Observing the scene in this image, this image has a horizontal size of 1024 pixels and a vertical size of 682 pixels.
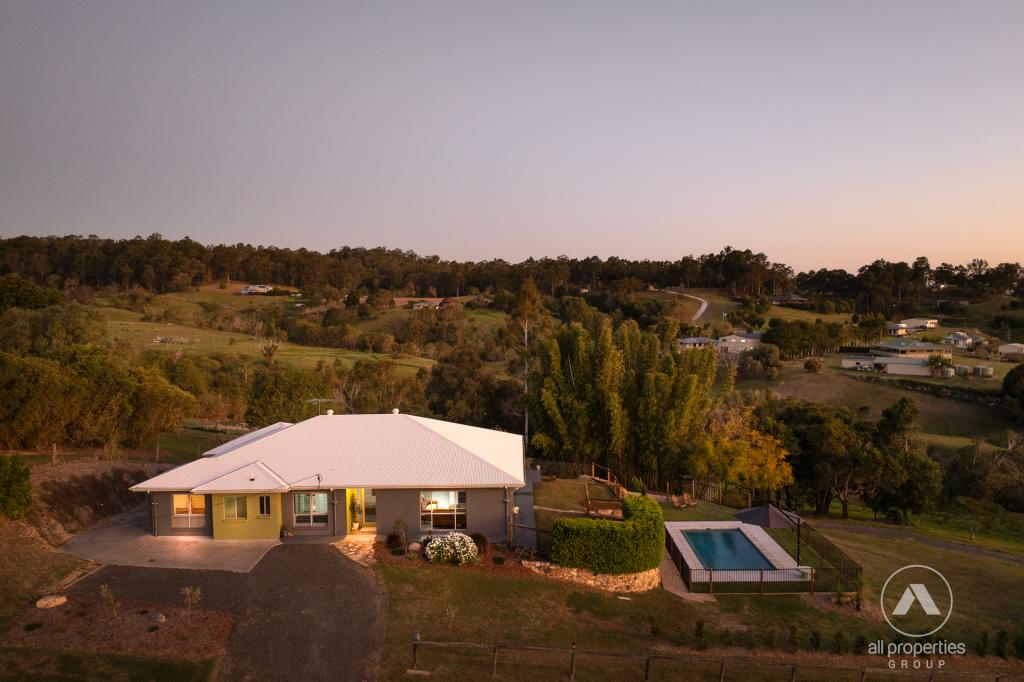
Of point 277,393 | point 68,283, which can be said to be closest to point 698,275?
point 277,393

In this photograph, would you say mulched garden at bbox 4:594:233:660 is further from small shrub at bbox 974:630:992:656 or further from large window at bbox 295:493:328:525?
small shrub at bbox 974:630:992:656

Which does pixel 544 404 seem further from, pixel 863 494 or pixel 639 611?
pixel 863 494

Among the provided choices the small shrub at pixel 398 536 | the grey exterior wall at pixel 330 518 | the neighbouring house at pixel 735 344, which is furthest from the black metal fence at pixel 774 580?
the neighbouring house at pixel 735 344

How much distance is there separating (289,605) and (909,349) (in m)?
71.5

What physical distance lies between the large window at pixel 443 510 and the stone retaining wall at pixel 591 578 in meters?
2.65

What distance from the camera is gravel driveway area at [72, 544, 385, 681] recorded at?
38.7ft

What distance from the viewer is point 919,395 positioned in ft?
175

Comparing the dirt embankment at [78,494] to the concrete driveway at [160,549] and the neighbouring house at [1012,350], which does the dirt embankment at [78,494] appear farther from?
the neighbouring house at [1012,350]

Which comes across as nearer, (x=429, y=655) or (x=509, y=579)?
(x=429, y=655)

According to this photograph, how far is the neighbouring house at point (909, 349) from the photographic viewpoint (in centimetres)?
6562

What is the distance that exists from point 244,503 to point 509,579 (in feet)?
26.3

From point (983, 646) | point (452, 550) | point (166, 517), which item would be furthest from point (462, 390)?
point (983, 646)

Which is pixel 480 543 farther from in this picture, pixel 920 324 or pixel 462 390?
pixel 920 324

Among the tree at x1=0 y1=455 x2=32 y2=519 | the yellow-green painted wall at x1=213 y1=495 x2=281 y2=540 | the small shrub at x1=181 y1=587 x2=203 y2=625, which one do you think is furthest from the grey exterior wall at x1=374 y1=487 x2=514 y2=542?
the tree at x1=0 y1=455 x2=32 y2=519
